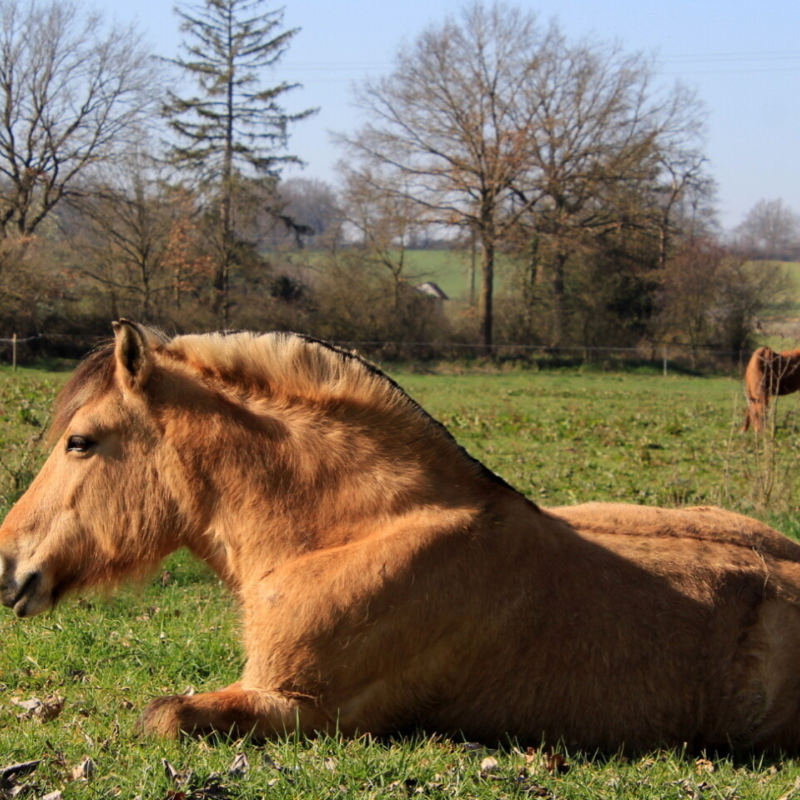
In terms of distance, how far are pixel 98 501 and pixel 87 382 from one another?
552 millimetres

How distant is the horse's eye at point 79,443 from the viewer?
13.1ft

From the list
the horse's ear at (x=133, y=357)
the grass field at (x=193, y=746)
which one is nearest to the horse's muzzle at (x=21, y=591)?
the grass field at (x=193, y=746)

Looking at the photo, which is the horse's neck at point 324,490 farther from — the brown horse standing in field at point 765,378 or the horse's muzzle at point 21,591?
the brown horse standing in field at point 765,378

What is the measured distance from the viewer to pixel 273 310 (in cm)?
4084

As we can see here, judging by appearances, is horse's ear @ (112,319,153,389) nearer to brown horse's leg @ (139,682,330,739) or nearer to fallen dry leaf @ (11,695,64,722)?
brown horse's leg @ (139,682,330,739)

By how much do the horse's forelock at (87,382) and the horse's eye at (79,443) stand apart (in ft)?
0.42

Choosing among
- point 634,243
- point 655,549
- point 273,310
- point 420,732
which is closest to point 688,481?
point 655,549

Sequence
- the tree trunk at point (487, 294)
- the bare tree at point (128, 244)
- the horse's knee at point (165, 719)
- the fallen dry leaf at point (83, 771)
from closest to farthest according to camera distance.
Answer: the fallen dry leaf at point (83, 771) → the horse's knee at point (165, 719) → the bare tree at point (128, 244) → the tree trunk at point (487, 294)

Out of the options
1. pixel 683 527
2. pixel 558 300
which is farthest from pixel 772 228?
pixel 683 527

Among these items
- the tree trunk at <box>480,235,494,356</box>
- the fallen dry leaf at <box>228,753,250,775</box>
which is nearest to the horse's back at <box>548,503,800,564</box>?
the fallen dry leaf at <box>228,753,250,775</box>

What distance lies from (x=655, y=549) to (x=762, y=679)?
2.37ft

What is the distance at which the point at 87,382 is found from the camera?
13.2 feet

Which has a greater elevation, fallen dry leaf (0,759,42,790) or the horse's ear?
the horse's ear

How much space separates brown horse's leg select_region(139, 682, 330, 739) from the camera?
139 inches
